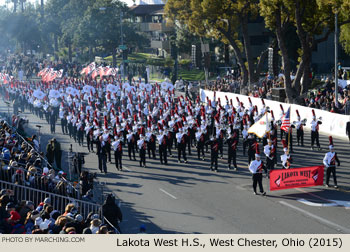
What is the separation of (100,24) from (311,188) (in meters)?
48.8

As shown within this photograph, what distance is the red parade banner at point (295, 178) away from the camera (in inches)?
754

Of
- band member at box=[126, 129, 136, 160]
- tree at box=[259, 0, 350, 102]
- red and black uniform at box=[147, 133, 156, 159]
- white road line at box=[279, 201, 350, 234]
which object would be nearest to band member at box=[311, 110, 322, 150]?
red and black uniform at box=[147, 133, 156, 159]

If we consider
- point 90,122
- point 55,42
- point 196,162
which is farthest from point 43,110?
point 55,42

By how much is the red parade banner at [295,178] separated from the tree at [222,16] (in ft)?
80.0

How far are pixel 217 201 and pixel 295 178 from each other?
8.51ft

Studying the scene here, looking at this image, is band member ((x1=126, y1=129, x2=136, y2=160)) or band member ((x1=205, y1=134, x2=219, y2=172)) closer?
band member ((x1=205, y1=134, x2=219, y2=172))

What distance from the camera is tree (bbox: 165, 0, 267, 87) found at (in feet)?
139

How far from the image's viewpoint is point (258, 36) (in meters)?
64.5

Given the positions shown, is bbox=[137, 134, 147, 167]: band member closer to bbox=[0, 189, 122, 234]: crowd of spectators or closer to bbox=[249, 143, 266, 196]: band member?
bbox=[249, 143, 266, 196]: band member

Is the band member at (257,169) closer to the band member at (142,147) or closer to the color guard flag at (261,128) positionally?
the color guard flag at (261,128)

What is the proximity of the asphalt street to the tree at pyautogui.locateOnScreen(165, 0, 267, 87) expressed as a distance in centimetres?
1950

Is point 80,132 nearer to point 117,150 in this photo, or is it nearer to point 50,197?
point 117,150

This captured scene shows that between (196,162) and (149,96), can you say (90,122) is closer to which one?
(196,162)

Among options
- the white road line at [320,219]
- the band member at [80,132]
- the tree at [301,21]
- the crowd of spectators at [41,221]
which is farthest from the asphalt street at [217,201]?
the tree at [301,21]
